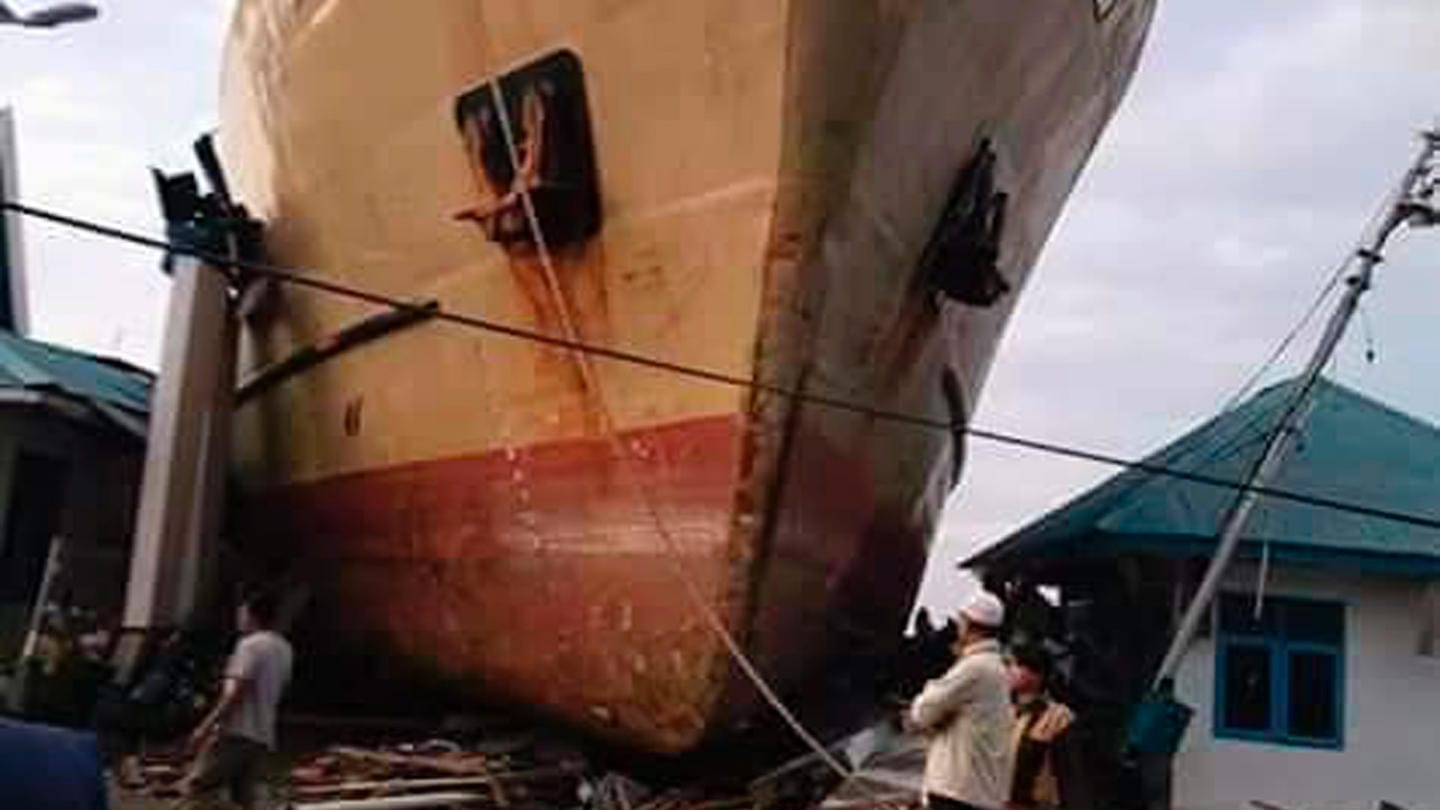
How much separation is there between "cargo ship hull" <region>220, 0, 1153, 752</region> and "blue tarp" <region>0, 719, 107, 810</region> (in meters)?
4.01

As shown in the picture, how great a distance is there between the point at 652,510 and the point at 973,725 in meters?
1.80

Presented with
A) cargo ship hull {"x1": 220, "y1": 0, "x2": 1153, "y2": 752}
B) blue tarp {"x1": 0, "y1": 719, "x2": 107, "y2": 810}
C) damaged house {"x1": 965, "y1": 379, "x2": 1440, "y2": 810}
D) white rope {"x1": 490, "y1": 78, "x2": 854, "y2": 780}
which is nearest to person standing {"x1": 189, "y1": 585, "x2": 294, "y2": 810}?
cargo ship hull {"x1": 220, "y1": 0, "x2": 1153, "y2": 752}

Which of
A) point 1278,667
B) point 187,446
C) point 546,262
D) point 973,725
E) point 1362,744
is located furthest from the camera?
point 1278,667

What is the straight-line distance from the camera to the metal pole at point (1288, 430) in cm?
947

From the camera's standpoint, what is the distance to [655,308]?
23.6 feet

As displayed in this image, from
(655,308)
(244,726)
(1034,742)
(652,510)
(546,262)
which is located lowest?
(244,726)

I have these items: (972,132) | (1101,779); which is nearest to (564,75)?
(972,132)

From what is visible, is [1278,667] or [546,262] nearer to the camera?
[546,262]

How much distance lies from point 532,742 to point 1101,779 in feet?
10.8

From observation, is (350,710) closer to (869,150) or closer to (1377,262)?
(869,150)

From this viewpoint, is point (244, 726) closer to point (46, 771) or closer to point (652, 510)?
point (652, 510)

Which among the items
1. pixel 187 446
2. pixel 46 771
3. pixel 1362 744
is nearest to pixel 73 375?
pixel 187 446

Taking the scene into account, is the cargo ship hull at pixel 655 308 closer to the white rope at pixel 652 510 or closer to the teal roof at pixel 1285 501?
the white rope at pixel 652 510

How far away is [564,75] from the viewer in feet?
24.7
